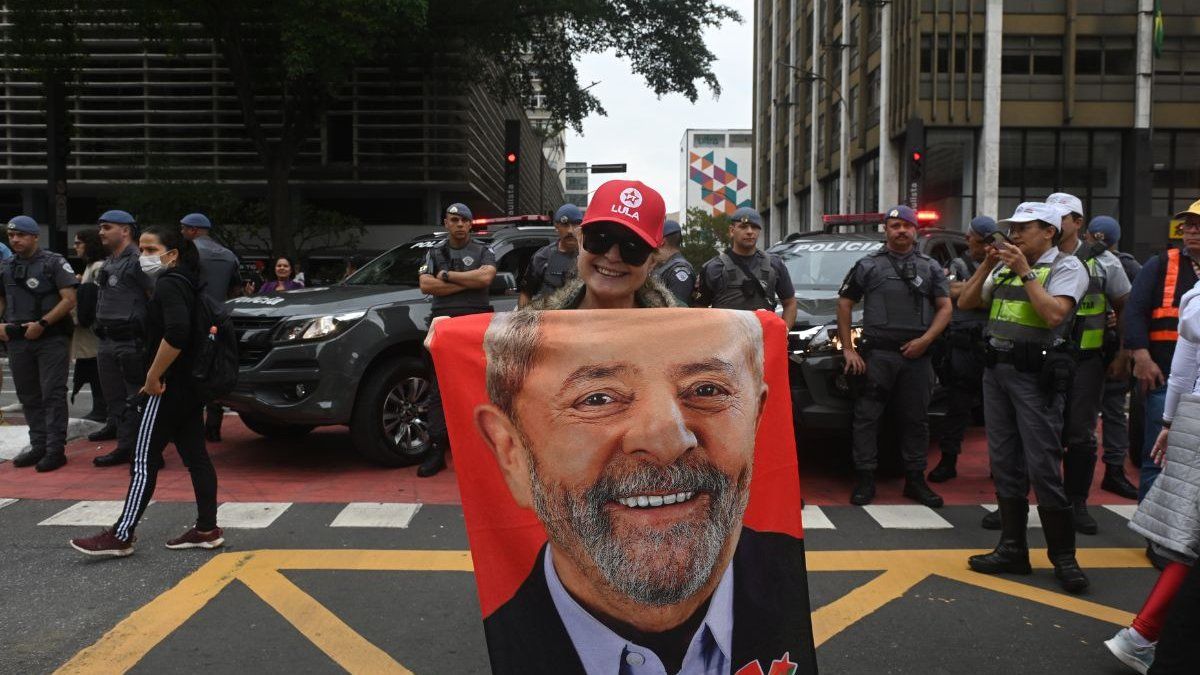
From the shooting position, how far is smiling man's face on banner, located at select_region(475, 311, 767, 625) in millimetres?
2441

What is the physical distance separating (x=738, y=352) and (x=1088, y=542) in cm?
428

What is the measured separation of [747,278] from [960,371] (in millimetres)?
1875

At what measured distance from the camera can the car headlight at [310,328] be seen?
7.30m

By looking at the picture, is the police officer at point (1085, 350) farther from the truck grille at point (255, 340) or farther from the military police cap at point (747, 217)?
the truck grille at point (255, 340)

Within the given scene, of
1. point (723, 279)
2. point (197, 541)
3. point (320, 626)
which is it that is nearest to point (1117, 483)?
point (723, 279)

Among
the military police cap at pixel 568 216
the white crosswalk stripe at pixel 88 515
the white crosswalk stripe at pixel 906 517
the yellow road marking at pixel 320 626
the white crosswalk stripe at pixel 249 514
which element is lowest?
the white crosswalk stripe at pixel 906 517

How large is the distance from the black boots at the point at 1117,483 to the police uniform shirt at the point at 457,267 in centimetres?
478

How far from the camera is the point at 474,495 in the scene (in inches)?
101

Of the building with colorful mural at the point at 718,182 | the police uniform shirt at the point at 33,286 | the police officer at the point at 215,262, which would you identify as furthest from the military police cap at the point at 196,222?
the building with colorful mural at the point at 718,182

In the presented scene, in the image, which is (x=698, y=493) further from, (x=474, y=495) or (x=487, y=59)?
(x=487, y=59)

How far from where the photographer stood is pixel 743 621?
2.48 m

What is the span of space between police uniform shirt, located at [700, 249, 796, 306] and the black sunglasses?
4.27 metres

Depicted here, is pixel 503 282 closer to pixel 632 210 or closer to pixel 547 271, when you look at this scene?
pixel 547 271

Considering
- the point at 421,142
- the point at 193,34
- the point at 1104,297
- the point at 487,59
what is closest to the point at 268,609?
the point at 1104,297
